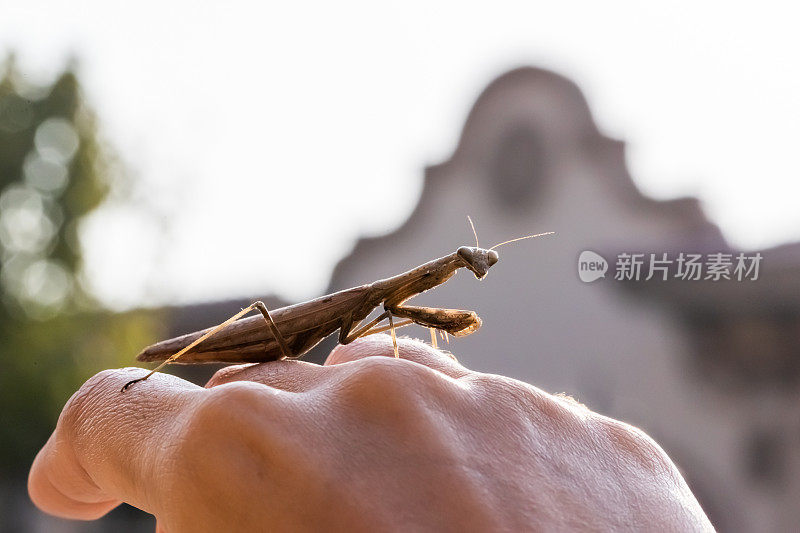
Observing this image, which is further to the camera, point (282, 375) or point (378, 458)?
point (282, 375)

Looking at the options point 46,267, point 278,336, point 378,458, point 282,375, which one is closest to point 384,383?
point 378,458

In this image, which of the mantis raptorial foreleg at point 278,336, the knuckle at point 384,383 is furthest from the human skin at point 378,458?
the mantis raptorial foreleg at point 278,336

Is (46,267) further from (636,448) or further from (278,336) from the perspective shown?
(636,448)

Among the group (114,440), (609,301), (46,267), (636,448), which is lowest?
(46,267)

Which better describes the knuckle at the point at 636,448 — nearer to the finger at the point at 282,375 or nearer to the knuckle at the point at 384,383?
the knuckle at the point at 384,383

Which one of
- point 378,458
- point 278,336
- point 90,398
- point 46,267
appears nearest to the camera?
point 378,458

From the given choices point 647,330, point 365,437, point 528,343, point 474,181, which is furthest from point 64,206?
point 365,437

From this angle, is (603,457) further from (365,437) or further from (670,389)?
(670,389)
